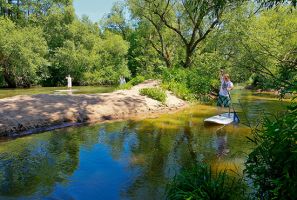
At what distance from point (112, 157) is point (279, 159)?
6.09 m

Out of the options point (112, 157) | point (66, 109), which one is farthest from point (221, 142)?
point (66, 109)

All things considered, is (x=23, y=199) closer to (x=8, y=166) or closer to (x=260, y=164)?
(x=8, y=166)

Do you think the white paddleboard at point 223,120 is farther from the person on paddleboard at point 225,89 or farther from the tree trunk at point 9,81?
the tree trunk at point 9,81

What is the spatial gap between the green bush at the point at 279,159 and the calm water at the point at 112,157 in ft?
5.95

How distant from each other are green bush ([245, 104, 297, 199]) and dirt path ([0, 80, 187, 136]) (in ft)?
33.5

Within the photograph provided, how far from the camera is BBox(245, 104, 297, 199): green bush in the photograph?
399 centimetres

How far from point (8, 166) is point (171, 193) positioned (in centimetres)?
508

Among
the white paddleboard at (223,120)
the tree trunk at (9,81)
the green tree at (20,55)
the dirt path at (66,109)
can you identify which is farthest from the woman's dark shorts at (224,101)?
the tree trunk at (9,81)

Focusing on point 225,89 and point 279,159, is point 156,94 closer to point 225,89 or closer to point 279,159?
point 225,89

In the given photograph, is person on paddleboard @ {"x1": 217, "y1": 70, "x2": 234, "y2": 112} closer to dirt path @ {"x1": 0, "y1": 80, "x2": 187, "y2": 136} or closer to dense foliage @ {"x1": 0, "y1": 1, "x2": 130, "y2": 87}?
dirt path @ {"x1": 0, "y1": 80, "x2": 187, "y2": 136}

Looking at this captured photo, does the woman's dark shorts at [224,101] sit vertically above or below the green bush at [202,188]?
above

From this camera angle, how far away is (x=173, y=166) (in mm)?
8688

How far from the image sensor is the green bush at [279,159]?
13.1 feet

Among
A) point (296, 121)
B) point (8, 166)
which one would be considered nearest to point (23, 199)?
point (8, 166)
